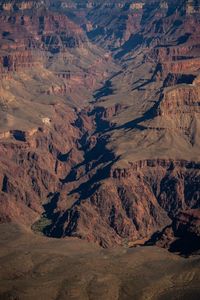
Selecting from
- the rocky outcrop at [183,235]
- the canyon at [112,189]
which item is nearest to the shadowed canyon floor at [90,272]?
the canyon at [112,189]

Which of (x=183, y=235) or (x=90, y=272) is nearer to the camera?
(x=90, y=272)

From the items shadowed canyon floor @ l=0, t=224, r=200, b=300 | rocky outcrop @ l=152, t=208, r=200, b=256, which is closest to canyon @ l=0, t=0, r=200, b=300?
rocky outcrop @ l=152, t=208, r=200, b=256

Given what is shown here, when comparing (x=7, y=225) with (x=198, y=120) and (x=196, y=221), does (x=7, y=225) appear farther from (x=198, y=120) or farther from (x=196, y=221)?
(x=198, y=120)

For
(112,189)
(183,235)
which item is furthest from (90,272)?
(112,189)

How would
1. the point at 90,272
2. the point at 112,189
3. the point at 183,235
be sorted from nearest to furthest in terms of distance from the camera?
the point at 90,272 < the point at 183,235 < the point at 112,189

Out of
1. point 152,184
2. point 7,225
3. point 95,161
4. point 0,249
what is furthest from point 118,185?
point 0,249

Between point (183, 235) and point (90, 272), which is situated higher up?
point (90, 272)

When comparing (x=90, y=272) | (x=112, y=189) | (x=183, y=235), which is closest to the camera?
(x=90, y=272)

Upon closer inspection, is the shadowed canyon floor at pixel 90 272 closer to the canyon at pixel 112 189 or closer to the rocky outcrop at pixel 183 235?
the canyon at pixel 112 189

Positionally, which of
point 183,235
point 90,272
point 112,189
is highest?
point 90,272

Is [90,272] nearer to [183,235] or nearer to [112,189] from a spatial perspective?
[183,235]
